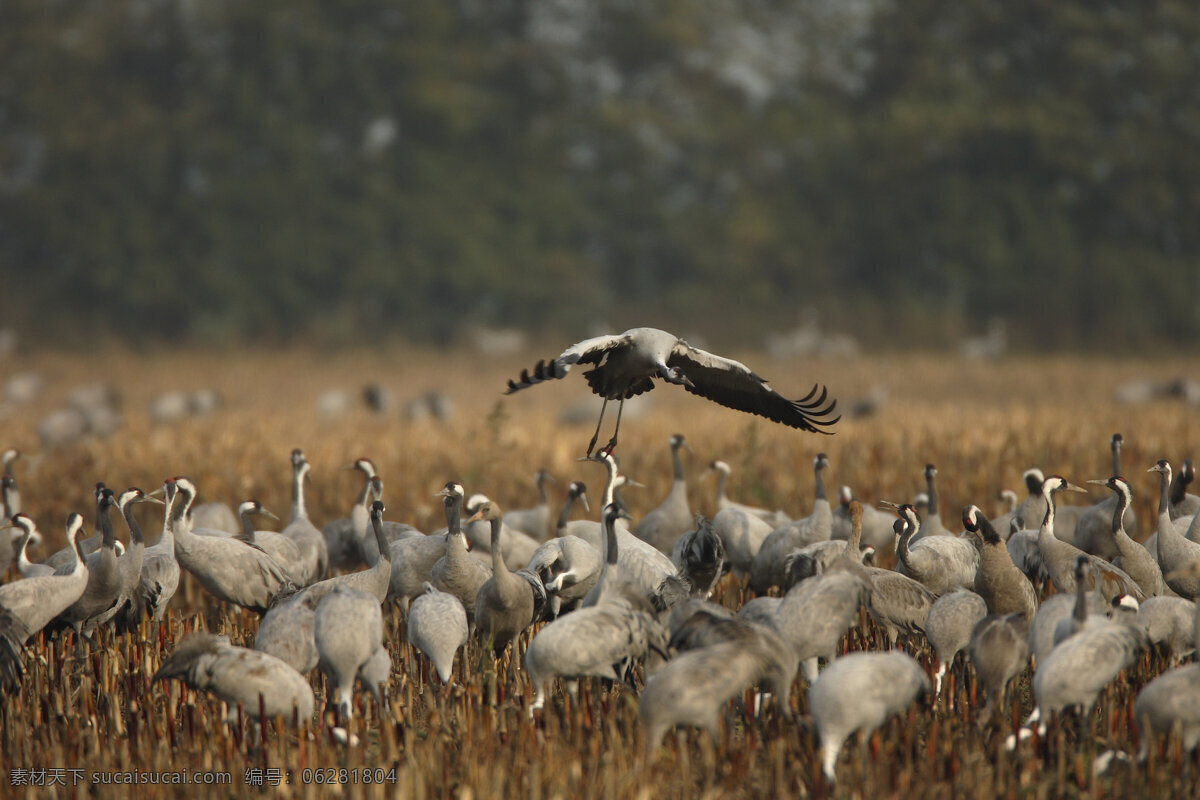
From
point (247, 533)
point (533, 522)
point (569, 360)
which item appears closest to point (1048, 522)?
point (569, 360)

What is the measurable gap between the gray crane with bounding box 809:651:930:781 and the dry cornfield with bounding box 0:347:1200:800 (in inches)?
3.5

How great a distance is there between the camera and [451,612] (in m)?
4.93

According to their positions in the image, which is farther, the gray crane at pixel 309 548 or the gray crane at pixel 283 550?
the gray crane at pixel 309 548

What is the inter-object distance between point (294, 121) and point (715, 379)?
89.6 ft

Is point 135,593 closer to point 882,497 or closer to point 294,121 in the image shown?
point 882,497

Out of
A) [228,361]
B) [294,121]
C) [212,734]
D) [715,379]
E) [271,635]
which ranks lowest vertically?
[212,734]

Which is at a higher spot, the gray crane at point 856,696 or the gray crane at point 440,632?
the gray crane at point 440,632

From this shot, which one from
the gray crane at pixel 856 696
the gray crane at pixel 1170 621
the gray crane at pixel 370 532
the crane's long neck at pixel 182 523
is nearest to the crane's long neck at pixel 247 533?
the crane's long neck at pixel 182 523

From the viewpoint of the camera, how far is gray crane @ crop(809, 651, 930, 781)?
12.4ft

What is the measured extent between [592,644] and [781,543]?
8.48ft

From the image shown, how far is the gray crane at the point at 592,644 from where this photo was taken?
4395 mm

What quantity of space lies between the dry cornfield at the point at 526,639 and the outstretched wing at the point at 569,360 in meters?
1.35

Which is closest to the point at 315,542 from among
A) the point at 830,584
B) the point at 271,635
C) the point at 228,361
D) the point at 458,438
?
the point at 271,635

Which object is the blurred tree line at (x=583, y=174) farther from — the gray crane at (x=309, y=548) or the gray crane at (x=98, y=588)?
the gray crane at (x=98, y=588)
